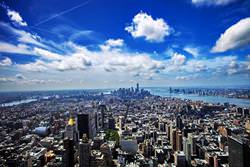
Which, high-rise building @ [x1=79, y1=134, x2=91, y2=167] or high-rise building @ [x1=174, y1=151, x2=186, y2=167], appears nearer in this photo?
high-rise building @ [x1=79, y1=134, x2=91, y2=167]

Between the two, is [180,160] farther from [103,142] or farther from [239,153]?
[103,142]

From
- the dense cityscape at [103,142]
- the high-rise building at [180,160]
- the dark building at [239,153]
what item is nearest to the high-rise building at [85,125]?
the dense cityscape at [103,142]

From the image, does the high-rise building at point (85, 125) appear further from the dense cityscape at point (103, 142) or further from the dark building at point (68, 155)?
the dark building at point (68, 155)

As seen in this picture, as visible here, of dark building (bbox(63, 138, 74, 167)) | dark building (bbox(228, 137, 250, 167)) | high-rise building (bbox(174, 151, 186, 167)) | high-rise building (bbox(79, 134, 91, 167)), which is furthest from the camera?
high-rise building (bbox(174, 151, 186, 167))

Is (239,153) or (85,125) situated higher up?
(239,153)

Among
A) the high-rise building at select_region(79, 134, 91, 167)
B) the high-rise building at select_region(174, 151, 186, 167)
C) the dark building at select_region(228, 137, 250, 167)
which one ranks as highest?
the dark building at select_region(228, 137, 250, 167)

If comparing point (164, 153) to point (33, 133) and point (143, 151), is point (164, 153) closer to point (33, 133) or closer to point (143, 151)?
point (143, 151)

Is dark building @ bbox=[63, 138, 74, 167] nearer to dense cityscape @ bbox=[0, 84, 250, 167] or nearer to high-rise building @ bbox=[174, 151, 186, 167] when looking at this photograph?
dense cityscape @ bbox=[0, 84, 250, 167]

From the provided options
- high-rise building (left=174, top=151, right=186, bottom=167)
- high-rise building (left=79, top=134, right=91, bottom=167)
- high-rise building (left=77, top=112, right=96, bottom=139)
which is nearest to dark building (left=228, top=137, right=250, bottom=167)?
high-rise building (left=174, top=151, right=186, bottom=167)

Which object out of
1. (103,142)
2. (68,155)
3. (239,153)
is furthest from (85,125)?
(239,153)
